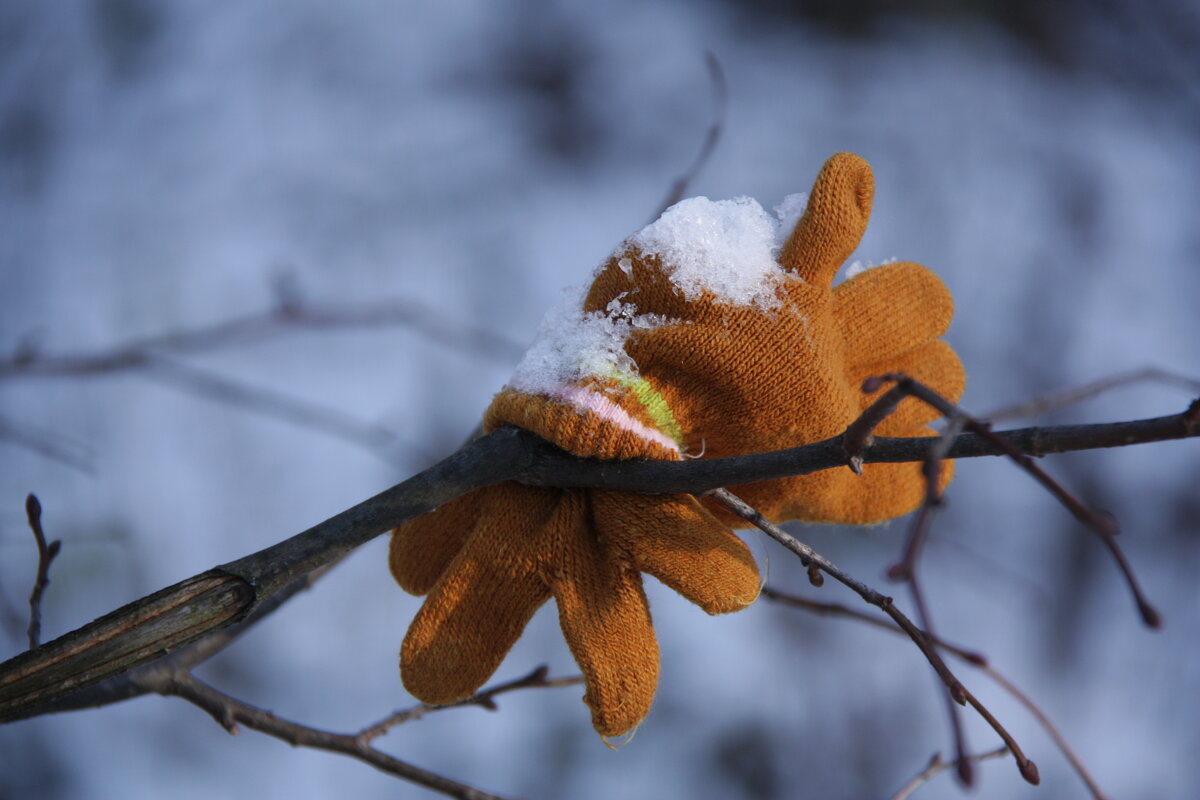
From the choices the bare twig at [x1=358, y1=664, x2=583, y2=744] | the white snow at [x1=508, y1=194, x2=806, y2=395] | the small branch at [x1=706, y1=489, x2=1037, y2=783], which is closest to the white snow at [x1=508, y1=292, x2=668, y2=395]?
the white snow at [x1=508, y1=194, x2=806, y2=395]

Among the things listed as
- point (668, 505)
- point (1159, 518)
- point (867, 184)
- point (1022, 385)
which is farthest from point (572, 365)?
point (1159, 518)

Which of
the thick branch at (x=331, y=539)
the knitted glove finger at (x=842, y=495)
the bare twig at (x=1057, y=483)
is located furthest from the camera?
the knitted glove finger at (x=842, y=495)

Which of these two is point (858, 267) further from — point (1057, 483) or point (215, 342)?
point (215, 342)

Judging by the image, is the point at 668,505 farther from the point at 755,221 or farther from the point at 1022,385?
the point at 1022,385

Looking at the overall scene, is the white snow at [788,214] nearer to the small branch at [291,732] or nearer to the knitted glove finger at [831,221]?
the knitted glove finger at [831,221]

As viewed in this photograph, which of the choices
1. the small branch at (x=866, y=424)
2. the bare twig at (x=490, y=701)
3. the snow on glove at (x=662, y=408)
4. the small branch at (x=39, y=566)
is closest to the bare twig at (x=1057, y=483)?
the small branch at (x=866, y=424)

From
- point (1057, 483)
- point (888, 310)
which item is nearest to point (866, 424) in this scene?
point (1057, 483)
